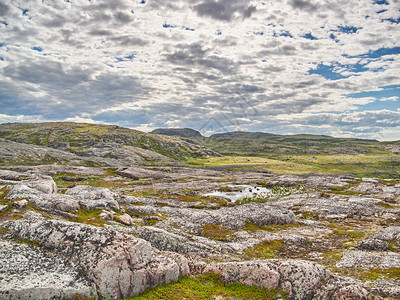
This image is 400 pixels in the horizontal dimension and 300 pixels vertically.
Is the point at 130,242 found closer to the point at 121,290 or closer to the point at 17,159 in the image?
the point at 121,290

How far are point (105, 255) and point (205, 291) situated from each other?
1107 cm

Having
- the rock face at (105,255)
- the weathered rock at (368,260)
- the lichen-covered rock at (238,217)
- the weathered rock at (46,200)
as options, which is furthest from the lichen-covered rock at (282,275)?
the lichen-covered rock at (238,217)

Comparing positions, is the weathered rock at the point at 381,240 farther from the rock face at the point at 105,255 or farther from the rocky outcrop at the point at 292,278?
the rock face at the point at 105,255

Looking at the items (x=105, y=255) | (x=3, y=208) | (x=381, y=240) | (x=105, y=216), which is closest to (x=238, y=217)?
(x=381, y=240)

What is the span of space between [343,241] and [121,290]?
4884cm

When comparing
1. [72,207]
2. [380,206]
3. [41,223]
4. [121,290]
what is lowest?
[380,206]

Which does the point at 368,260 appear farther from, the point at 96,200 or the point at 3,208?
the point at 3,208

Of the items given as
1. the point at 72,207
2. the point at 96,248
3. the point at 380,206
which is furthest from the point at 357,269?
the point at 380,206

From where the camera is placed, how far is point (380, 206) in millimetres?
87000

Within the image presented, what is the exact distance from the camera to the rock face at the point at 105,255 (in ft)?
72.2

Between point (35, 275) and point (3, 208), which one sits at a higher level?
point (3, 208)

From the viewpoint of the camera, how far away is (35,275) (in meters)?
20.0

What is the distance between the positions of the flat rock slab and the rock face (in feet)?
2.77

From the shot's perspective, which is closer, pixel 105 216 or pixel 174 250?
pixel 174 250
